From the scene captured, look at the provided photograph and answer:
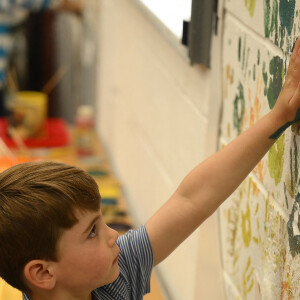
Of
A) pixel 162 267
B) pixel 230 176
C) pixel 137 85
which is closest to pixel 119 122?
pixel 137 85

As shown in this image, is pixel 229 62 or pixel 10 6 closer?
pixel 229 62

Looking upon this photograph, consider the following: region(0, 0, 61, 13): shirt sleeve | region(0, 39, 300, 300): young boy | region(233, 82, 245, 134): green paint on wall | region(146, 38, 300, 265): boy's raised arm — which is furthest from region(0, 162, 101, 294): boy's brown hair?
region(0, 0, 61, 13): shirt sleeve

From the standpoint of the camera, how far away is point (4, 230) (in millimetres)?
887

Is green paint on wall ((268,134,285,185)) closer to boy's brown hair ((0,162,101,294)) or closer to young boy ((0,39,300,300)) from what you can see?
young boy ((0,39,300,300))

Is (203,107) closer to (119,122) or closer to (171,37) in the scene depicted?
(171,37)

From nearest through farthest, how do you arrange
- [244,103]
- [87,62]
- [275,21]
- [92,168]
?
[275,21]
[244,103]
[92,168]
[87,62]

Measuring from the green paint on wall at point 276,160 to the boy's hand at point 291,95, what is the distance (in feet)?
0.19

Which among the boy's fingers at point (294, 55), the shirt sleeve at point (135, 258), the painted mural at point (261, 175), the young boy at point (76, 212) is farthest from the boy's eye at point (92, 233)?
the boy's fingers at point (294, 55)

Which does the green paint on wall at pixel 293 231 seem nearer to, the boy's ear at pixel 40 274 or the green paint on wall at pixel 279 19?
the green paint on wall at pixel 279 19

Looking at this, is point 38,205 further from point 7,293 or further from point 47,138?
point 47,138

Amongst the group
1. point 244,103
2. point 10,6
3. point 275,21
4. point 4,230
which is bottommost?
point 10,6

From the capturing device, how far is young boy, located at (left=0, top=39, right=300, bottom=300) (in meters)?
0.87

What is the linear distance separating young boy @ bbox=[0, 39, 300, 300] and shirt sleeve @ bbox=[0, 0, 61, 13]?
1894 millimetres

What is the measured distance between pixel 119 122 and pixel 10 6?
2.82 ft
